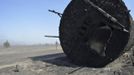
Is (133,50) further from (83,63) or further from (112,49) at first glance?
(83,63)

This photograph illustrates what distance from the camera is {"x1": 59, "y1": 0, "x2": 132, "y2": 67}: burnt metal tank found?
51.5 feet

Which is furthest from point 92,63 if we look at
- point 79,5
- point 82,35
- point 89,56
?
point 79,5

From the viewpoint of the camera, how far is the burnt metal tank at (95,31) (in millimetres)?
15695

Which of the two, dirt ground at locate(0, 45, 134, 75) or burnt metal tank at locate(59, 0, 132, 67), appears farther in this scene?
burnt metal tank at locate(59, 0, 132, 67)

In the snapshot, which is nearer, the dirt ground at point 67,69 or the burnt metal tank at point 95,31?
the dirt ground at point 67,69

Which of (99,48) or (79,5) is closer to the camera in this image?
(99,48)

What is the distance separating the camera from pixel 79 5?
17.0 meters

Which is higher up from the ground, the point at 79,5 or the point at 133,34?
the point at 79,5

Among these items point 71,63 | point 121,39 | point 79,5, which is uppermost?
point 79,5

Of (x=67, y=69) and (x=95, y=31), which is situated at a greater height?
(x=95, y=31)

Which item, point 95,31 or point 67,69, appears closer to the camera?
point 67,69

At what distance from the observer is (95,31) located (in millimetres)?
16094

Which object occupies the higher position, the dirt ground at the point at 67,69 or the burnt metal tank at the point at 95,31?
the burnt metal tank at the point at 95,31

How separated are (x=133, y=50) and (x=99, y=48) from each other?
1.62m
